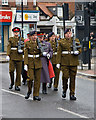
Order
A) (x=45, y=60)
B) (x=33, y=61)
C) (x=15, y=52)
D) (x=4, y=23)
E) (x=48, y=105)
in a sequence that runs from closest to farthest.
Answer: (x=48, y=105), (x=33, y=61), (x=45, y=60), (x=15, y=52), (x=4, y=23)

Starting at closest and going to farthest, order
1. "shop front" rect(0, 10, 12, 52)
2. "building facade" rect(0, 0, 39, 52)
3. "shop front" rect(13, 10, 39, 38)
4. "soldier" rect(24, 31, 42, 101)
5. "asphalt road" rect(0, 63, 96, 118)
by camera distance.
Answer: "asphalt road" rect(0, 63, 96, 118)
"soldier" rect(24, 31, 42, 101)
"shop front" rect(0, 10, 12, 52)
"building facade" rect(0, 0, 39, 52)
"shop front" rect(13, 10, 39, 38)

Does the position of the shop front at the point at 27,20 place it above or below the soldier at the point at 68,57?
above

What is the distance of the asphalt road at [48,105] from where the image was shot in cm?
845

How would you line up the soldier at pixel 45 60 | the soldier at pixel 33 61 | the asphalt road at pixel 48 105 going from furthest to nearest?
the soldier at pixel 45 60
the soldier at pixel 33 61
the asphalt road at pixel 48 105

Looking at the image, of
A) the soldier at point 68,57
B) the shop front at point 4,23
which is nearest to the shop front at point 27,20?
the shop front at point 4,23

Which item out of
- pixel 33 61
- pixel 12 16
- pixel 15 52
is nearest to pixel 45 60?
pixel 33 61

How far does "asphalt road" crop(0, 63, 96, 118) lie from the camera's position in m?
8.45

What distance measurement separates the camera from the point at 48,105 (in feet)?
31.4

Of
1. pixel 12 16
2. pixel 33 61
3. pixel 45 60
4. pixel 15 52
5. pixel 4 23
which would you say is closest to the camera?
pixel 33 61

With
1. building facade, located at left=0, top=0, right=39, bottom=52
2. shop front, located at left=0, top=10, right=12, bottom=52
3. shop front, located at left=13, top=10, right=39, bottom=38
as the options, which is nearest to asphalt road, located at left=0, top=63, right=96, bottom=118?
shop front, located at left=0, top=10, right=12, bottom=52

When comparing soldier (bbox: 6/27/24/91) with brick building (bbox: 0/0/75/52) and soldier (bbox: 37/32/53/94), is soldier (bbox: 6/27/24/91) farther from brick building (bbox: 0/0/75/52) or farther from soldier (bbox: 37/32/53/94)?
brick building (bbox: 0/0/75/52)

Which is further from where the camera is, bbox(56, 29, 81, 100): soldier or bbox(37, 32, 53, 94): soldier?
bbox(37, 32, 53, 94): soldier

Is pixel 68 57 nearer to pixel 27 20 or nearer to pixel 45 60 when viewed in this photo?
pixel 45 60

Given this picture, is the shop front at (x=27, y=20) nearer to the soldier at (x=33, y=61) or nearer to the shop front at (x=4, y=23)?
the shop front at (x=4, y=23)
